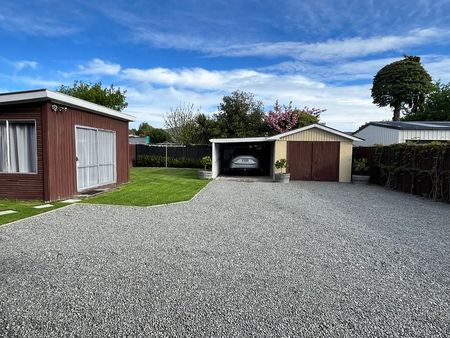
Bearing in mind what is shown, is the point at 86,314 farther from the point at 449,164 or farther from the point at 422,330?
the point at 449,164

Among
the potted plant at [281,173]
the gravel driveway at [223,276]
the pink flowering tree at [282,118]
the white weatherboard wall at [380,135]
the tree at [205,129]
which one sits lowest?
the gravel driveway at [223,276]

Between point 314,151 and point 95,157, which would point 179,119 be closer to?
point 314,151

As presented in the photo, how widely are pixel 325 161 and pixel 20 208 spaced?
478 inches

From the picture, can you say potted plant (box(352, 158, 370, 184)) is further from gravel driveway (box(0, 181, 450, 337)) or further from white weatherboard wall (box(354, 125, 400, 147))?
gravel driveway (box(0, 181, 450, 337))

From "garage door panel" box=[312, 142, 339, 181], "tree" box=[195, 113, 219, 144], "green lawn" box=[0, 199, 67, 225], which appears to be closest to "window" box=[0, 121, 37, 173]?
→ "green lawn" box=[0, 199, 67, 225]

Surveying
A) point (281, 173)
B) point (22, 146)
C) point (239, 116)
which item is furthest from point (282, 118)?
point (22, 146)

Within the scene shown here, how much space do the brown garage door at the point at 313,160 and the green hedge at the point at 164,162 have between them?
8200 millimetres

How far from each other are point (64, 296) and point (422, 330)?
3.10 meters

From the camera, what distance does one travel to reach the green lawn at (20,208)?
18.5 feet

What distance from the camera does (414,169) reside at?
9.86 m

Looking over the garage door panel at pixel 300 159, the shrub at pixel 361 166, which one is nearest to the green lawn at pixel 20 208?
the garage door panel at pixel 300 159

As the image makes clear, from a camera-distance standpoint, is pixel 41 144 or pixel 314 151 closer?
pixel 41 144

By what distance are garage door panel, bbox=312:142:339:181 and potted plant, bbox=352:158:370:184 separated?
84 cm

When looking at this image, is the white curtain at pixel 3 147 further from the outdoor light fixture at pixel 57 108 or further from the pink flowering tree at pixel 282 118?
the pink flowering tree at pixel 282 118
